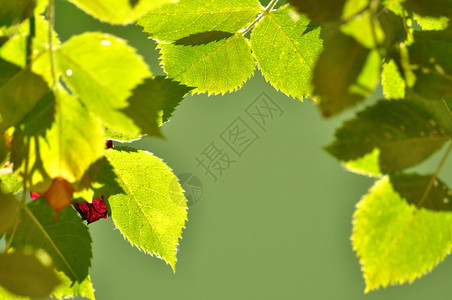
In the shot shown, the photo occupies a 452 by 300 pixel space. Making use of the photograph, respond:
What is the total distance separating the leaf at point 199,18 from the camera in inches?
27.8

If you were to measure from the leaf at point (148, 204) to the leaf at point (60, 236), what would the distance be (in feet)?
0.27

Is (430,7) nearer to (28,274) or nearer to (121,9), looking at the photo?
(121,9)

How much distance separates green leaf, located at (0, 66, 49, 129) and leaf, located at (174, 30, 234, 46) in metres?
0.26

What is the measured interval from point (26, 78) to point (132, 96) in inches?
4.7

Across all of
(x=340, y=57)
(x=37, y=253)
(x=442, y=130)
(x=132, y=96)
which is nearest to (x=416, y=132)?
(x=442, y=130)

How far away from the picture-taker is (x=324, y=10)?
0.42 metres

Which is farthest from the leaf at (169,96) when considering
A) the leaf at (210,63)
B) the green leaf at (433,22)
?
the green leaf at (433,22)

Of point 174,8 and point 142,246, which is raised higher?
A: point 174,8

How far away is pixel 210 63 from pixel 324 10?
1.15 ft

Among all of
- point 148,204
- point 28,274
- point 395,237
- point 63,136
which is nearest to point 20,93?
point 63,136

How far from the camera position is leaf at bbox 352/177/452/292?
1.35 ft

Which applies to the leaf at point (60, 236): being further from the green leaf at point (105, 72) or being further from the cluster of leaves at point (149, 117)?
the green leaf at point (105, 72)

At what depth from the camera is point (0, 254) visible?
48cm

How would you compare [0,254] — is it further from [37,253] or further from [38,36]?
[38,36]
